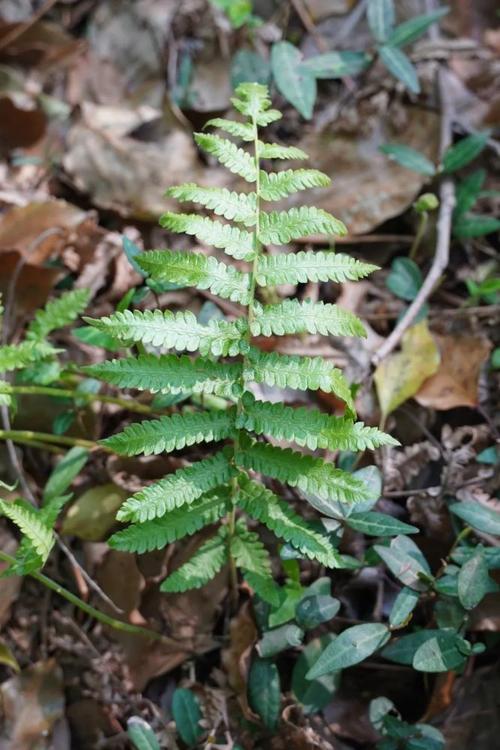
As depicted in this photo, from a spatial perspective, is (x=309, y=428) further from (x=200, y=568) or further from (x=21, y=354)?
(x=21, y=354)

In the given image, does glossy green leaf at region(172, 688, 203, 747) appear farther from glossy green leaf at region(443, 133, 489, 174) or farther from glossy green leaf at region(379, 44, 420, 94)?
glossy green leaf at region(379, 44, 420, 94)

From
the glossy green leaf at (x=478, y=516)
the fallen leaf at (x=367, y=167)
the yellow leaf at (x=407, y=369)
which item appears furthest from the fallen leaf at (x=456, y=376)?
the fallen leaf at (x=367, y=167)

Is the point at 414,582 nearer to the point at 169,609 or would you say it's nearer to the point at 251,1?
the point at 169,609

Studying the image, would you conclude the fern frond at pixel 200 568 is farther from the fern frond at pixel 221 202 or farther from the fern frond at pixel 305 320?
the fern frond at pixel 221 202

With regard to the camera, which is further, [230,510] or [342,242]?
[342,242]

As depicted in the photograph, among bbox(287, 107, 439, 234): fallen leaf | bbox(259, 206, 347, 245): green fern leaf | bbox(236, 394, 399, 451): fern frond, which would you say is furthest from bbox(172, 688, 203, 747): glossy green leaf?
bbox(287, 107, 439, 234): fallen leaf

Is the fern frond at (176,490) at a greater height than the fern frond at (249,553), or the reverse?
the fern frond at (176,490)

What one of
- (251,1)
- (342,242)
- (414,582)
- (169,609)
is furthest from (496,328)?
(251,1)

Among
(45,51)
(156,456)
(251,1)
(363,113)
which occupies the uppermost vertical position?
(251,1)
